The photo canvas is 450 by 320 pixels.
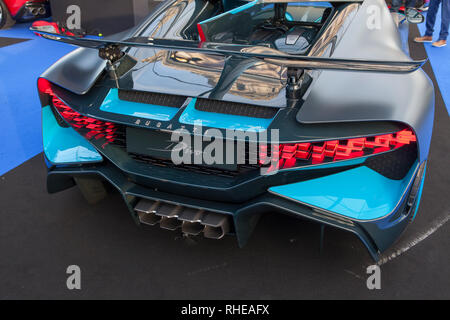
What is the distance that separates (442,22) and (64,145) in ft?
17.6

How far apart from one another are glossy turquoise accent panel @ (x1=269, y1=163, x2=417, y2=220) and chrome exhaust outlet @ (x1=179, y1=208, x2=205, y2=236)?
50 cm

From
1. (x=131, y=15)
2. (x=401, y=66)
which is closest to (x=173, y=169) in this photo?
(x=401, y=66)

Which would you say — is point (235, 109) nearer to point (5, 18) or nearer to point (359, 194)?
point (359, 194)

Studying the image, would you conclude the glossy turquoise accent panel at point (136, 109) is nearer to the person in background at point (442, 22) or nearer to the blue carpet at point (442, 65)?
the blue carpet at point (442, 65)

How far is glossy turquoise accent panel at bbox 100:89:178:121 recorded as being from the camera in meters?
1.66

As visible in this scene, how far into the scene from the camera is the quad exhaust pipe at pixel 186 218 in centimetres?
172

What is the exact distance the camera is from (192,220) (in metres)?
1.74

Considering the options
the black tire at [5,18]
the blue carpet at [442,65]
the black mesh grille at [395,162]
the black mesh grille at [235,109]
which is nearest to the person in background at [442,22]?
the blue carpet at [442,65]

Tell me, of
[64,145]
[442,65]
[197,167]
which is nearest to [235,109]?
[197,167]

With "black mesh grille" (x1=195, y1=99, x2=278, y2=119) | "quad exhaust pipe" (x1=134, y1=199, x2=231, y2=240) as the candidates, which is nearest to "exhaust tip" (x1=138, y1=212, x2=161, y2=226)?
"quad exhaust pipe" (x1=134, y1=199, x2=231, y2=240)

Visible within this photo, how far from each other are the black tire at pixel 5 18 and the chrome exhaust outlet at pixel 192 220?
652cm

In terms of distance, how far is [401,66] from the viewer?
123 centimetres

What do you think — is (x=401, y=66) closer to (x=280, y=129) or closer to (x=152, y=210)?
(x=280, y=129)

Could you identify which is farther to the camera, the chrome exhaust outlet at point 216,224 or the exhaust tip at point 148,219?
the exhaust tip at point 148,219
